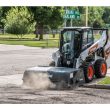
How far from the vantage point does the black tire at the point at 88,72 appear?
18.0 meters

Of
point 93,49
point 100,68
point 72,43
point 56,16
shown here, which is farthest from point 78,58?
point 56,16

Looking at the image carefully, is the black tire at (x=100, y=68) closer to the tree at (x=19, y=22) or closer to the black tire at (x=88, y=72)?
the black tire at (x=88, y=72)

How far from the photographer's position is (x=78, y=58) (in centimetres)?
1792

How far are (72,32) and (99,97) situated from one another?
181 inches

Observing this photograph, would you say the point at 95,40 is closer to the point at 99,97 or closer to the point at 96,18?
the point at 99,97

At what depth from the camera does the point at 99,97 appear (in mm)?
14391

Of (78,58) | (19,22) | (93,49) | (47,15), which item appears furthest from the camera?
(47,15)

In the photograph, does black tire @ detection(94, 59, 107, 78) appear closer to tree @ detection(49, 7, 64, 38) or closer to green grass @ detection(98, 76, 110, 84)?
green grass @ detection(98, 76, 110, 84)

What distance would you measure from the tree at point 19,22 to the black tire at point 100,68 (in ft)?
150

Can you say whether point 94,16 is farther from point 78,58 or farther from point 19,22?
point 78,58

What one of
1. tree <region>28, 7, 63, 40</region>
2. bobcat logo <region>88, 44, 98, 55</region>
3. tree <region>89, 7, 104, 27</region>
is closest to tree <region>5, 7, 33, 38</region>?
tree <region>28, 7, 63, 40</region>

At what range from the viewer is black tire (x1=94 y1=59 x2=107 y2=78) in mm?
19078

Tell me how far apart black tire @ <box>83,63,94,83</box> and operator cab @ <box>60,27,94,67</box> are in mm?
568

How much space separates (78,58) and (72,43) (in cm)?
68
